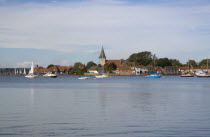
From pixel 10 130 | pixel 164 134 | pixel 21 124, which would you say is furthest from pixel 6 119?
pixel 164 134

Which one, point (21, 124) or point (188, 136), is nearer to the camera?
point (188, 136)

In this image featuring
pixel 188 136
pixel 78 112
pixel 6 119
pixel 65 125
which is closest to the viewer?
pixel 188 136

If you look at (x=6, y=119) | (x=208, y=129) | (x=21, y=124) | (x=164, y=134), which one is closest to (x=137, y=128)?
(x=164, y=134)

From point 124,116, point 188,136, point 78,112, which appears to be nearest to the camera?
point 188,136

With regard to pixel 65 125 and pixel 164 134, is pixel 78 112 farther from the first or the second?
pixel 164 134

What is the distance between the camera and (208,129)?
62.7 ft

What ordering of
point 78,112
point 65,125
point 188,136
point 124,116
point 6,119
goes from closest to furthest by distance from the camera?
point 188,136 < point 65,125 < point 6,119 < point 124,116 < point 78,112

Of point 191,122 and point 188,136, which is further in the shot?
point 191,122

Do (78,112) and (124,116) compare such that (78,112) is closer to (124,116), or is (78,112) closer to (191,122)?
(124,116)

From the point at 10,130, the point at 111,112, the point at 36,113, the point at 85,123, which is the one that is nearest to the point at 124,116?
the point at 111,112

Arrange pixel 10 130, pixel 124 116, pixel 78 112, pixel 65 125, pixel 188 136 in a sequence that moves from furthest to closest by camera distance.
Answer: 1. pixel 78 112
2. pixel 124 116
3. pixel 65 125
4. pixel 10 130
5. pixel 188 136

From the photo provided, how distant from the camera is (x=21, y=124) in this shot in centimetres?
2061

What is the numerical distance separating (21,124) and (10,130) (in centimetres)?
190

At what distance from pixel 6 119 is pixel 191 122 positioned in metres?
11.0
